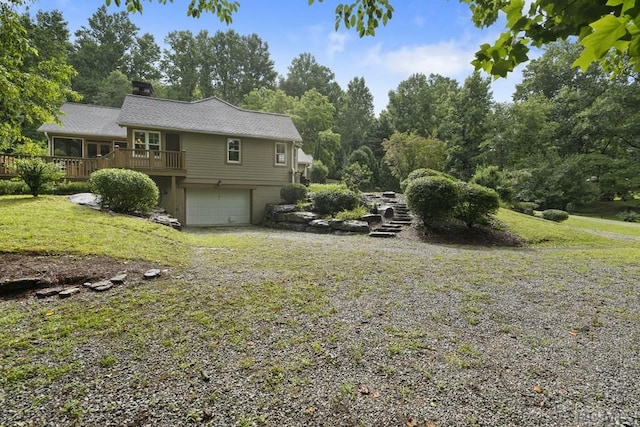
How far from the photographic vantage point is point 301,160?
27750 millimetres

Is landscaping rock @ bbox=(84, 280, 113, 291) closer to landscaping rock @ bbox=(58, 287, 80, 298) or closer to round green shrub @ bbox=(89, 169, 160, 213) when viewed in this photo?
landscaping rock @ bbox=(58, 287, 80, 298)

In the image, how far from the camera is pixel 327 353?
10.1 ft

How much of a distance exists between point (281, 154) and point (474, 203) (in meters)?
10.3

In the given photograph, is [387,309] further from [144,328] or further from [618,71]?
[618,71]

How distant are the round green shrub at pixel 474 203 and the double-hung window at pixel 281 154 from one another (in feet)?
31.1

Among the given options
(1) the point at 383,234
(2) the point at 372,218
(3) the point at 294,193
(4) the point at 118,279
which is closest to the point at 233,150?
(3) the point at 294,193

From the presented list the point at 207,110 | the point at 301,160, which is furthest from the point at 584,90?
the point at 207,110

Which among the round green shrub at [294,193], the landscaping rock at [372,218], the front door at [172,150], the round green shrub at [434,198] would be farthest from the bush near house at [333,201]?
the front door at [172,150]

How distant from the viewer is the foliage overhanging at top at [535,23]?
1.28m

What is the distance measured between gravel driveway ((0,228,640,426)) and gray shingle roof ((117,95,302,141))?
11600 mm

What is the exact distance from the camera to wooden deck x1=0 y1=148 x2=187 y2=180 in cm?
1306

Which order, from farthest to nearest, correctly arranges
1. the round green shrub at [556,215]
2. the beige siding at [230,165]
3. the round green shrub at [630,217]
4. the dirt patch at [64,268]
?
the round green shrub at [630,217] → the round green shrub at [556,215] → the beige siding at [230,165] → the dirt patch at [64,268]

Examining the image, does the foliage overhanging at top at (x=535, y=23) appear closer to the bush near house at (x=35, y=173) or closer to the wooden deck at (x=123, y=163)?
the bush near house at (x=35, y=173)

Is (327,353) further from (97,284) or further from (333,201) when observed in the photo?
(333,201)
